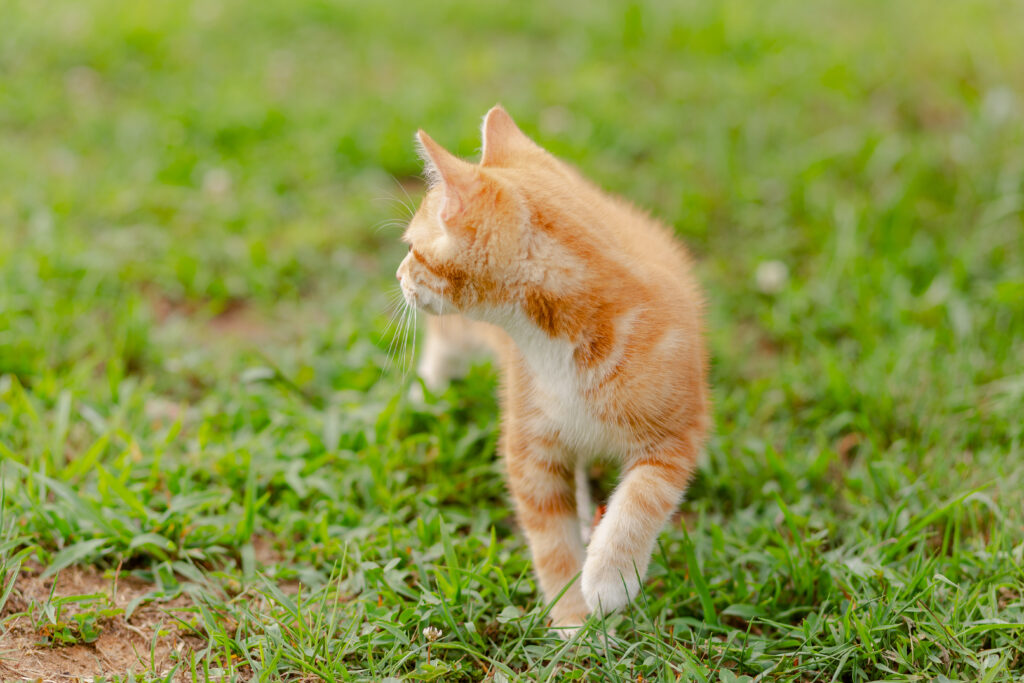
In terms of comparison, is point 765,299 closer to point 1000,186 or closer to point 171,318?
→ point 1000,186

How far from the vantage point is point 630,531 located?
7.38ft

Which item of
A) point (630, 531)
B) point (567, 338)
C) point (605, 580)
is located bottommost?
point (605, 580)

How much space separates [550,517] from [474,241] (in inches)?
32.7

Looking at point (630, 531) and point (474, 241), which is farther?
point (630, 531)

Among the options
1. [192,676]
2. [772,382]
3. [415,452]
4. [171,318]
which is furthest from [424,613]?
[171,318]

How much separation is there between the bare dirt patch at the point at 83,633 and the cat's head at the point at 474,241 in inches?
42.5

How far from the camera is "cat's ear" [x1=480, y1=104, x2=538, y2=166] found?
2.43 meters

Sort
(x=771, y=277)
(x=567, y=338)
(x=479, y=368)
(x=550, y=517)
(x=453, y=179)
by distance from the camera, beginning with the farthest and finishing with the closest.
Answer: (x=771, y=277), (x=479, y=368), (x=550, y=517), (x=567, y=338), (x=453, y=179)

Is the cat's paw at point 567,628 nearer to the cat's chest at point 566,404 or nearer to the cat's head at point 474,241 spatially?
the cat's chest at point 566,404

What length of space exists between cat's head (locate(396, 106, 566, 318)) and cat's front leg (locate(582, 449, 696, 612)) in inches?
23.1

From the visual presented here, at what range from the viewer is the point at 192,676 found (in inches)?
82.2

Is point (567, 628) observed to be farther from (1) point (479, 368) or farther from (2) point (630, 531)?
(1) point (479, 368)

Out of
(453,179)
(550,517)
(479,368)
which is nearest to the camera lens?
(453,179)

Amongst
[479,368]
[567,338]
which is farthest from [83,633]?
[479,368]
